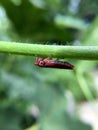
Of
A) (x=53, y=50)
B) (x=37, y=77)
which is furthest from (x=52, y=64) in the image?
(x=37, y=77)

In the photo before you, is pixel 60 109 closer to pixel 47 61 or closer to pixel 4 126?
pixel 4 126

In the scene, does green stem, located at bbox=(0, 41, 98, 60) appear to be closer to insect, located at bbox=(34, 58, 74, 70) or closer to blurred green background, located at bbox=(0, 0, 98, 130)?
insect, located at bbox=(34, 58, 74, 70)

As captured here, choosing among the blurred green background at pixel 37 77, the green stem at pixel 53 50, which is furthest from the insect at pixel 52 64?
the blurred green background at pixel 37 77

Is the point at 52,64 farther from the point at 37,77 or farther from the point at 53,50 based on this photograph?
the point at 37,77

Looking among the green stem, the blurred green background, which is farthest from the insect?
the blurred green background

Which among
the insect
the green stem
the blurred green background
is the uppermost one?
the blurred green background

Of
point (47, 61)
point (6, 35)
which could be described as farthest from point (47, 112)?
point (47, 61)
